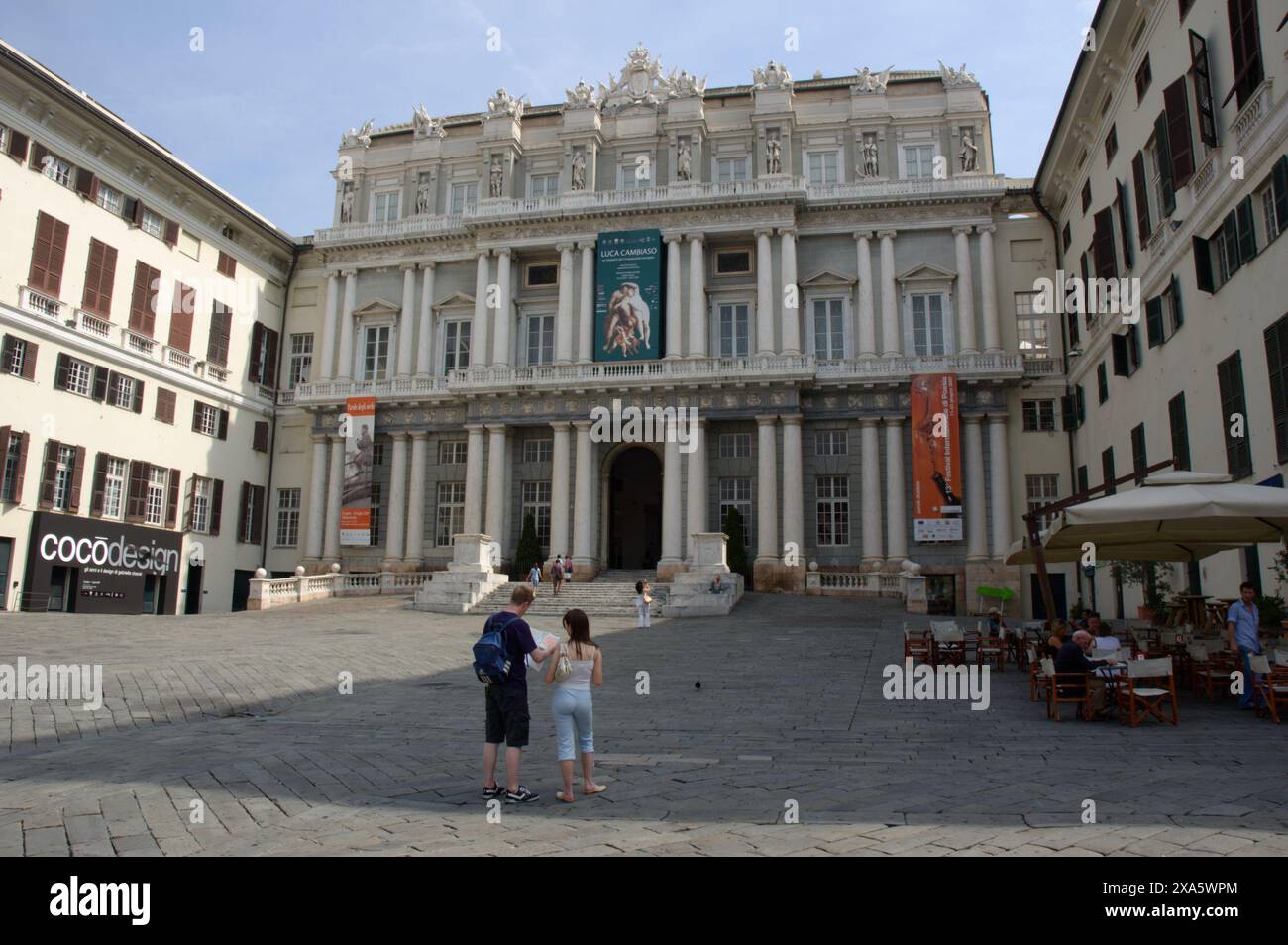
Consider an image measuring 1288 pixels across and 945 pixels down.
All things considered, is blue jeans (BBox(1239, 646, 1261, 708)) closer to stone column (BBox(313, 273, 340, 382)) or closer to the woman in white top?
the woman in white top

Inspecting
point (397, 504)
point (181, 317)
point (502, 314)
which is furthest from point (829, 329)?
point (181, 317)

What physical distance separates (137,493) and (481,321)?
14.6 m

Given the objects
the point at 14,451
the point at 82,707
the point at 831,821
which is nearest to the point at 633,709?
the point at 831,821

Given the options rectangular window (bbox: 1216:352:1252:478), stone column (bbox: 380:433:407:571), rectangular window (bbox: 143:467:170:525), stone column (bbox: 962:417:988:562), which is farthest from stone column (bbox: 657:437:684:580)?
rectangular window (bbox: 1216:352:1252:478)

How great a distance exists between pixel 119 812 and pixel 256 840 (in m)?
1.48

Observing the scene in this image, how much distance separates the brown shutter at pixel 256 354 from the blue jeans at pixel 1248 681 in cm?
3811

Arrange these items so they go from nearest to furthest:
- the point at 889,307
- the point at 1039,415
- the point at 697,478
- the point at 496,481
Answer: the point at 1039,415 < the point at 697,478 < the point at 889,307 < the point at 496,481

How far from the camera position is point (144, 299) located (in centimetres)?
3331

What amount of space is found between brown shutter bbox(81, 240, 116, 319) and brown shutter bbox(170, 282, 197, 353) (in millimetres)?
3258

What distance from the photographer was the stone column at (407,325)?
4062 cm

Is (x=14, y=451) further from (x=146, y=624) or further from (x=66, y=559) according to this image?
(x=146, y=624)

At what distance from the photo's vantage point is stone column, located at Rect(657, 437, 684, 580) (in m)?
35.2

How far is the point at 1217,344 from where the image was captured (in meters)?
18.5

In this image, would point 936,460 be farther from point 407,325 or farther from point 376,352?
point 376,352
